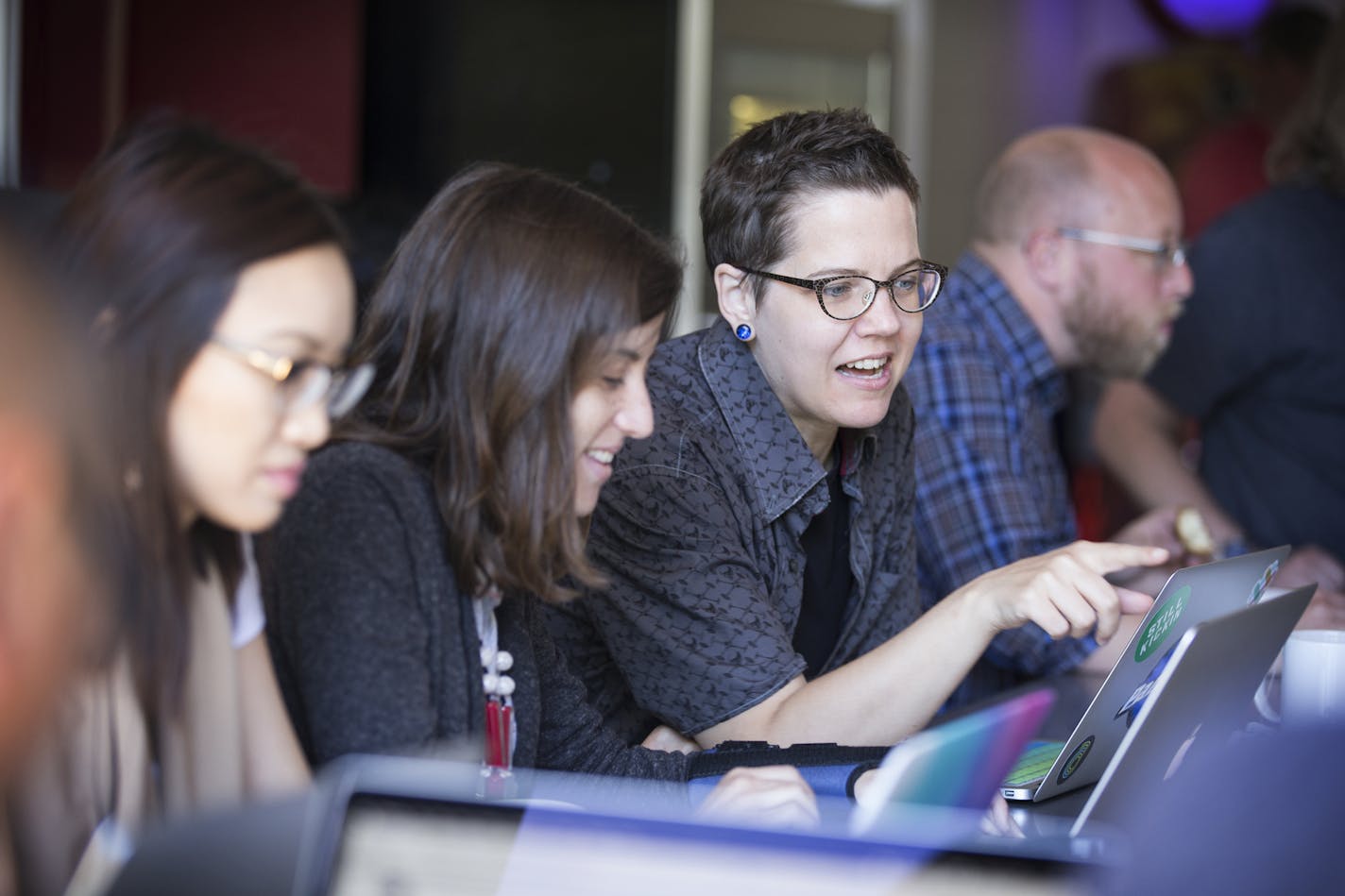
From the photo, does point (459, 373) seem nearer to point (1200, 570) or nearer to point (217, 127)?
point (217, 127)

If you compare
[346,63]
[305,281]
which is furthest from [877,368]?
[346,63]

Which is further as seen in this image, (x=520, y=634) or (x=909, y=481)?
(x=909, y=481)

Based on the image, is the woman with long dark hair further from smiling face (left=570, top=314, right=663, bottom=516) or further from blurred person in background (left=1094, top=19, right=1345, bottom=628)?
blurred person in background (left=1094, top=19, right=1345, bottom=628)

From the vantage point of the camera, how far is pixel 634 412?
135cm

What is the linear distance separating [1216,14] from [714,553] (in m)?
5.12

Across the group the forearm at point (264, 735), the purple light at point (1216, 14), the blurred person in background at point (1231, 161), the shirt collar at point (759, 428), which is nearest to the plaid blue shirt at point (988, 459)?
the shirt collar at point (759, 428)

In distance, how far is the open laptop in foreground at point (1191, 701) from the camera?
1.17m

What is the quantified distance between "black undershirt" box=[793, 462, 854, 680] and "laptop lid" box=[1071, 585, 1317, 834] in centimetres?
58

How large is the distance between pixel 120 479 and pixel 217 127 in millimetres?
307

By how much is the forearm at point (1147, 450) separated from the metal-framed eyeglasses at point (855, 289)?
1.34 m

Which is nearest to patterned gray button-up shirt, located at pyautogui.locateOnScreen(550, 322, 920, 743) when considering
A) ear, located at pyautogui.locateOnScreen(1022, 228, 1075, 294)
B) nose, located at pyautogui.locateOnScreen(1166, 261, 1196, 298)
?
ear, located at pyautogui.locateOnScreen(1022, 228, 1075, 294)

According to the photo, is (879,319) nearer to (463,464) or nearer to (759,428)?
(759,428)

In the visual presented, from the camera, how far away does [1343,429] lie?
114 inches

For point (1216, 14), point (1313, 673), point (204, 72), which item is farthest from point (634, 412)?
point (1216, 14)
